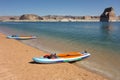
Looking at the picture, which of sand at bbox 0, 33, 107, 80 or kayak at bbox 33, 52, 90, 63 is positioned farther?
kayak at bbox 33, 52, 90, 63

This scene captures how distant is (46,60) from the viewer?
51.9 feet

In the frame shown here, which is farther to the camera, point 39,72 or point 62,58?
point 62,58

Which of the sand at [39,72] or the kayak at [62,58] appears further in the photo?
the kayak at [62,58]

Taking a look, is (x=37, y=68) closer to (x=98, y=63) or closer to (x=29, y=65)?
(x=29, y=65)

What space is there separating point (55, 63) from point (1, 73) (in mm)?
4954

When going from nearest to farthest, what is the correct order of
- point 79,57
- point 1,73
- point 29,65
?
point 1,73 < point 29,65 < point 79,57

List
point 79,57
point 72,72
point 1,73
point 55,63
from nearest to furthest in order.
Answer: point 1,73 → point 72,72 → point 55,63 → point 79,57

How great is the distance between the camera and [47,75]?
1273 centimetres

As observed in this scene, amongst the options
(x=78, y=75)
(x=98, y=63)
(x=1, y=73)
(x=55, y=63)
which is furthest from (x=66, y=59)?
(x=1, y=73)

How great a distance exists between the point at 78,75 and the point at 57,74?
4.51 feet

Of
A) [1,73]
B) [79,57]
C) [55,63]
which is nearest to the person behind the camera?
[1,73]

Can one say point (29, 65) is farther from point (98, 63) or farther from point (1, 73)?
point (98, 63)

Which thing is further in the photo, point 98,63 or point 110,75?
point 98,63

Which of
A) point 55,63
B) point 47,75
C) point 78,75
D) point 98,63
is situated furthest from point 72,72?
point 98,63
